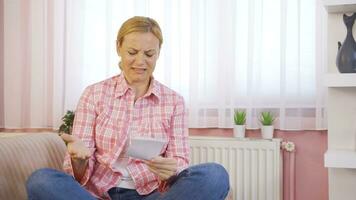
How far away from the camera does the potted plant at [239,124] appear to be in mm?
2271

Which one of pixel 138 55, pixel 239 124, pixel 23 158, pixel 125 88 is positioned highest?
pixel 138 55

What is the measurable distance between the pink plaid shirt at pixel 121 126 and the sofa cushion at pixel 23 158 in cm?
27

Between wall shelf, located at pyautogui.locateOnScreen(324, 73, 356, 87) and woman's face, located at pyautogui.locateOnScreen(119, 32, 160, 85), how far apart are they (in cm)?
72

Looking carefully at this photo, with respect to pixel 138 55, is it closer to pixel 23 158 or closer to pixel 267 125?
pixel 23 158

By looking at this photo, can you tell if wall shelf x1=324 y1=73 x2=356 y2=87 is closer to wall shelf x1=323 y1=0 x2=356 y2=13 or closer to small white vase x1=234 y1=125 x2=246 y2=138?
wall shelf x1=323 y1=0 x2=356 y2=13

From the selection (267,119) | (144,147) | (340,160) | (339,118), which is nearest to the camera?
(144,147)

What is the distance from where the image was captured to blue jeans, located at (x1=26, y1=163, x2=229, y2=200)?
1208 mm

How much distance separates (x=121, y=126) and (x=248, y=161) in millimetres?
998

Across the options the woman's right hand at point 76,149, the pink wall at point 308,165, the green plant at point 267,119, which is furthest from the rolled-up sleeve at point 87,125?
the pink wall at point 308,165

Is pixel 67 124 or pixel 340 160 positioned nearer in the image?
pixel 340 160

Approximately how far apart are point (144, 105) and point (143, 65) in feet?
0.46

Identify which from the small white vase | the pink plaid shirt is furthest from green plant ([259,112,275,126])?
the pink plaid shirt

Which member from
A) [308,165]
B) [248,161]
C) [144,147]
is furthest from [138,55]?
[308,165]

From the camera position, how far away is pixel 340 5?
5.78 feet
